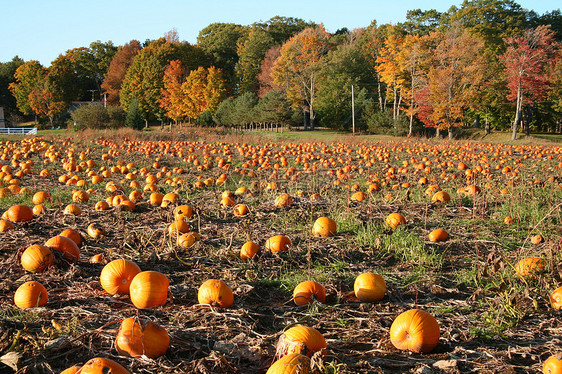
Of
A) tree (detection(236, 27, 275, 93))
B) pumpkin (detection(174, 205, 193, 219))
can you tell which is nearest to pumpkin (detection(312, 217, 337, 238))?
pumpkin (detection(174, 205, 193, 219))

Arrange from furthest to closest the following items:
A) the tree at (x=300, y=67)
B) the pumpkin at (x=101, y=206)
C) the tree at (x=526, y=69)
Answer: the tree at (x=300, y=67)
the tree at (x=526, y=69)
the pumpkin at (x=101, y=206)

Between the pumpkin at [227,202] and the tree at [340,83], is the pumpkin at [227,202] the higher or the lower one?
the lower one

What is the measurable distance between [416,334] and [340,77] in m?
46.5

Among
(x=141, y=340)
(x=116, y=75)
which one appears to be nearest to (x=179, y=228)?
(x=141, y=340)

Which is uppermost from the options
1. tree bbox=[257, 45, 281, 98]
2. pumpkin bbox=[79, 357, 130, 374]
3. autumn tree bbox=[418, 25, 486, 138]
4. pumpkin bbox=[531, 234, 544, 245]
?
tree bbox=[257, 45, 281, 98]

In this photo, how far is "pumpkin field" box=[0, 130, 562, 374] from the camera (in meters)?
2.34

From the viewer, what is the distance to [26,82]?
67812mm

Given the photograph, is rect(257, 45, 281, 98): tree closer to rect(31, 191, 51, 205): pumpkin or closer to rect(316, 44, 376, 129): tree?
rect(316, 44, 376, 129): tree

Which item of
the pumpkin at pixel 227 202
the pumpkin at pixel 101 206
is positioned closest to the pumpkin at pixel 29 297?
the pumpkin at pixel 101 206

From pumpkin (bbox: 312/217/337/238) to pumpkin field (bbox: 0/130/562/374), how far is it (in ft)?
0.06

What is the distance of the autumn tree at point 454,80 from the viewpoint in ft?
120

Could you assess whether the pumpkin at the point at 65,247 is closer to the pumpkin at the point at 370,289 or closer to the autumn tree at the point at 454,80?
the pumpkin at the point at 370,289

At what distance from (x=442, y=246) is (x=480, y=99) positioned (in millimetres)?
43802

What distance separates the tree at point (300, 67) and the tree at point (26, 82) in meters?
40.4
